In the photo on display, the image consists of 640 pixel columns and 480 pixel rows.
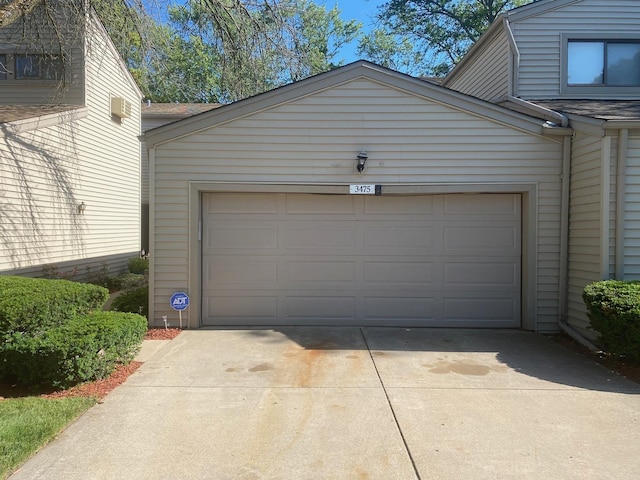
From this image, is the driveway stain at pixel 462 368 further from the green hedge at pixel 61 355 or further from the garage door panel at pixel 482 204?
the green hedge at pixel 61 355

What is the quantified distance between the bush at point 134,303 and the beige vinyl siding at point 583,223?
6774mm

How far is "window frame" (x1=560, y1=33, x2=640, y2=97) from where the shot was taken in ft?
30.4

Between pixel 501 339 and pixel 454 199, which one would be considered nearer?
pixel 501 339

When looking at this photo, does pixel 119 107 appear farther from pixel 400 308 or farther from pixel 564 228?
pixel 564 228

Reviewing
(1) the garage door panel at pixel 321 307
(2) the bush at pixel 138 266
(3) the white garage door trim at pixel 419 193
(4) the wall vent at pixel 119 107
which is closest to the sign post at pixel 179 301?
(3) the white garage door trim at pixel 419 193

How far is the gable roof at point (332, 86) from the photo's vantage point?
292 inches

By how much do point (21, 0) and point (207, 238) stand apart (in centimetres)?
572

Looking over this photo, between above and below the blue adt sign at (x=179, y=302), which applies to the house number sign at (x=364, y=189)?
above

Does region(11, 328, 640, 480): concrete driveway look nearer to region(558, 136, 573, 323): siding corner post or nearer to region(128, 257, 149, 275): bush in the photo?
region(558, 136, 573, 323): siding corner post

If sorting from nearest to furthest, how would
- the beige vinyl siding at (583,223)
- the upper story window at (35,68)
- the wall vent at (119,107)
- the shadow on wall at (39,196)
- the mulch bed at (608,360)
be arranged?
1. the mulch bed at (608,360)
2. the beige vinyl siding at (583,223)
3. the shadow on wall at (39,196)
4. the upper story window at (35,68)
5. the wall vent at (119,107)

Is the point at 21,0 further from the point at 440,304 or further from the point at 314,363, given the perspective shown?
the point at 440,304

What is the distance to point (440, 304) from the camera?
7.75 metres

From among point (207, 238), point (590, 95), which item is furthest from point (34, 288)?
point (590, 95)

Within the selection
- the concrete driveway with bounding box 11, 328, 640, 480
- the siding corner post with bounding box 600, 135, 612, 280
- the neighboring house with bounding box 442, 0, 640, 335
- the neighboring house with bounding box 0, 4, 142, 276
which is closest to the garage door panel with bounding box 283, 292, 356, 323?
the concrete driveway with bounding box 11, 328, 640, 480
